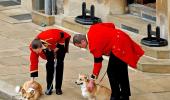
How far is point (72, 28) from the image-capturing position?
52.1 feet

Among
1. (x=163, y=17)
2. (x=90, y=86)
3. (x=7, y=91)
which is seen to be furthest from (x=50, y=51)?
(x=163, y=17)

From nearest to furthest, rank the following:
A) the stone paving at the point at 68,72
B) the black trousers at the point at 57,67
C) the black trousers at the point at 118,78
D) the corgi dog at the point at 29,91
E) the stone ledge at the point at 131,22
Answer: the black trousers at the point at 118,78 → the corgi dog at the point at 29,91 → the black trousers at the point at 57,67 → the stone paving at the point at 68,72 → the stone ledge at the point at 131,22

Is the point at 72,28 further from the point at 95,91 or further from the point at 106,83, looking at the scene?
the point at 95,91

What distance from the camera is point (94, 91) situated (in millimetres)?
10984

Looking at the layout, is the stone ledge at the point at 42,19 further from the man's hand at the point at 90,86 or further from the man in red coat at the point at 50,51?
the man's hand at the point at 90,86

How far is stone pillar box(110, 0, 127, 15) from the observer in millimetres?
15945

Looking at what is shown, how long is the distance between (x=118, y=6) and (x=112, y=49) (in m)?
5.51

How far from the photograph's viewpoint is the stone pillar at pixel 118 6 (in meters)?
15.9

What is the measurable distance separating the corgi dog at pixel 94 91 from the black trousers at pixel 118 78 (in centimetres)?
13

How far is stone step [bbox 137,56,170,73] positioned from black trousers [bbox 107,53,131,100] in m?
2.08

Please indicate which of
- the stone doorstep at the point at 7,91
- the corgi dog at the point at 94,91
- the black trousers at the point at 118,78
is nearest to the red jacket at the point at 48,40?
the stone doorstep at the point at 7,91

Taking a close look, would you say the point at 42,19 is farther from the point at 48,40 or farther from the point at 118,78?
the point at 118,78

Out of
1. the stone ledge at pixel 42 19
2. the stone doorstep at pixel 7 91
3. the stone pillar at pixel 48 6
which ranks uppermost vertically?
the stone pillar at pixel 48 6

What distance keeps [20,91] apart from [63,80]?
1.61 m
